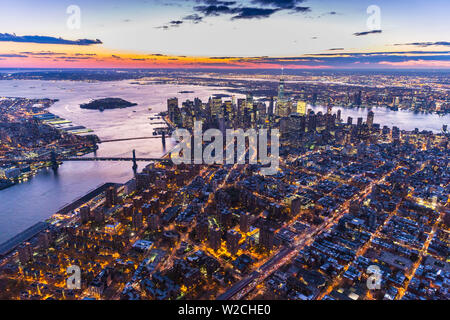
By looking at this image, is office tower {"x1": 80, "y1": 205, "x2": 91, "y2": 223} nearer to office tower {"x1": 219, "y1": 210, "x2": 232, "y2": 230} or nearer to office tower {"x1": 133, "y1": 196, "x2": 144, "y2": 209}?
office tower {"x1": 133, "y1": 196, "x2": 144, "y2": 209}

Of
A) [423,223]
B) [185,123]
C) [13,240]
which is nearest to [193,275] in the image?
[13,240]

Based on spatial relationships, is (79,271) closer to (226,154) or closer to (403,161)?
(226,154)

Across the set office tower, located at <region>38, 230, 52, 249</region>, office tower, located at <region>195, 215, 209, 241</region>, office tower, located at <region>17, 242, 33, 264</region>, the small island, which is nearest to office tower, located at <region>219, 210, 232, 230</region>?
office tower, located at <region>195, 215, 209, 241</region>

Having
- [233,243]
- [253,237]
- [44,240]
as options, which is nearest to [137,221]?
[44,240]

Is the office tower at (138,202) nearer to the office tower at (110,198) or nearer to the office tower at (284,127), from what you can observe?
the office tower at (110,198)

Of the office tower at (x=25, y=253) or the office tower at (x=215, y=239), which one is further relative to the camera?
the office tower at (x=215, y=239)

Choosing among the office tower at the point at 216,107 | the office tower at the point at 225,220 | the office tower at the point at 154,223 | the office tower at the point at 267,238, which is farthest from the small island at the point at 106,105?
the office tower at the point at 267,238

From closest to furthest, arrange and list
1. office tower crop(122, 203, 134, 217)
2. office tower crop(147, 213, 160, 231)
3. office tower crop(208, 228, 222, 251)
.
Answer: office tower crop(208, 228, 222, 251) < office tower crop(147, 213, 160, 231) < office tower crop(122, 203, 134, 217)

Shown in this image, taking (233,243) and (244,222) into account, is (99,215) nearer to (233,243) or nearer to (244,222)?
(233,243)
